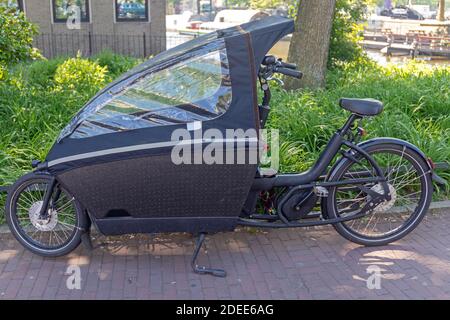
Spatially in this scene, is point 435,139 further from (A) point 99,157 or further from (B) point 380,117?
(A) point 99,157

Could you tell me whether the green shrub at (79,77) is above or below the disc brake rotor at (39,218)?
above

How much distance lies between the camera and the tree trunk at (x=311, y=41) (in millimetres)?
7168

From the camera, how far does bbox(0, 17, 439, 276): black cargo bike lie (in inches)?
141

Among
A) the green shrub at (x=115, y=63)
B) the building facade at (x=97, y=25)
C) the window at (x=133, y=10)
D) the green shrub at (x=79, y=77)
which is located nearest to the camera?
the green shrub at (x=79, y=77)

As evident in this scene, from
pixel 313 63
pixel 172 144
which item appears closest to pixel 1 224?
pixel 172 144

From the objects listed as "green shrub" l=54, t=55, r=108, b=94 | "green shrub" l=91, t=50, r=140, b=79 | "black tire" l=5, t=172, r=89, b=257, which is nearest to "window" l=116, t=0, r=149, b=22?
"green shrub" l=91, t=50, r=140, b=79

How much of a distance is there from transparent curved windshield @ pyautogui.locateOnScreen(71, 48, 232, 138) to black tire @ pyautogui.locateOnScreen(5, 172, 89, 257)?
55cm

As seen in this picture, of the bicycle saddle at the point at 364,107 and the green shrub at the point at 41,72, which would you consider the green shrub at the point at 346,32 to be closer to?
the green shrub at the point at 41,72

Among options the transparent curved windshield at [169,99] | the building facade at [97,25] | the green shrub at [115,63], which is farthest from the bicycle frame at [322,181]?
the building facade at [97,25]

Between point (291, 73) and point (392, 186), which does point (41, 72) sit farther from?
point (392, 186)

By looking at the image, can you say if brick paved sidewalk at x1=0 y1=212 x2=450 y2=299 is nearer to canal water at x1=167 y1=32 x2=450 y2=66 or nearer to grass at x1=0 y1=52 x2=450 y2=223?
grass at x1=0 y1=52 x2=450 y2=223

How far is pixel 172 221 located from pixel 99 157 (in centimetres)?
69

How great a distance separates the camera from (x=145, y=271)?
383 cm

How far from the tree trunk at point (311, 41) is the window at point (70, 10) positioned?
10.3 m
